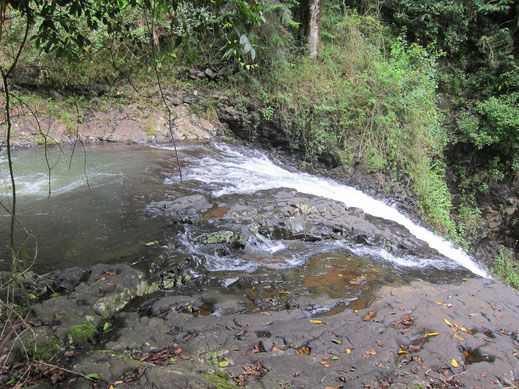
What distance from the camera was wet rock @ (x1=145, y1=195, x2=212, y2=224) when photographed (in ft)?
18.5

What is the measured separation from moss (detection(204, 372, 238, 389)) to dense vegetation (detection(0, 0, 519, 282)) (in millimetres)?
7695

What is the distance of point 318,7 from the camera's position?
10906mm

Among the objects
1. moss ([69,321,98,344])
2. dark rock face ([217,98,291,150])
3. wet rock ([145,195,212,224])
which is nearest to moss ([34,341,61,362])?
moss ([69,321,98,344])

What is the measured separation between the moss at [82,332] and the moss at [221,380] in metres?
1.28

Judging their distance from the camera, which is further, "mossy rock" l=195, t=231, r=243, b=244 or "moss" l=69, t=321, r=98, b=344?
"mossy rock" l=195, t=231, r=243, b=244

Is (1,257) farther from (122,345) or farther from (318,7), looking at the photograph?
(318,7)

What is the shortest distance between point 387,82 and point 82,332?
9.17m

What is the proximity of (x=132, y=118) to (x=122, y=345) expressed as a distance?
9.18 metres

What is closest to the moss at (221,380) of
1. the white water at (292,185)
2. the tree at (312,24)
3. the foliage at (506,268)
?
the white water at (292,185)

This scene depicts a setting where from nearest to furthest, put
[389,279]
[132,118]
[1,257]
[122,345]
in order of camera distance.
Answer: [122,345], [1,257], [389,279], [132,118]

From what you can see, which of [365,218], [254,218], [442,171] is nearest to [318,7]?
[442,171]

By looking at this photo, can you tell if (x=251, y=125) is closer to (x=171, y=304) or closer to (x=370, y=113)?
(x=370, y=113)

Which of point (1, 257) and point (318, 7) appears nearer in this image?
point (1, 257)

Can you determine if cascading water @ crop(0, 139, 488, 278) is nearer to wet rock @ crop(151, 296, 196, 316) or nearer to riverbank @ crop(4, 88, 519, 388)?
riverbank @ crop(4, 88, 519, 388)
